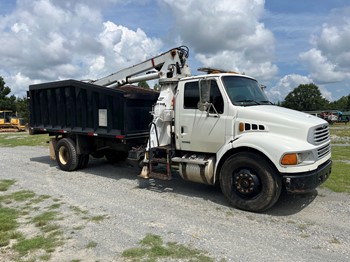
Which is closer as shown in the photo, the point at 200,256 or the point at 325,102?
the point at 200,256

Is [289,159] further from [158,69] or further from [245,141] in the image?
[158,69]

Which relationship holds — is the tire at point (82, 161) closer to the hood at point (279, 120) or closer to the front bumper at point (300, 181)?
the hood at point (279, 120)

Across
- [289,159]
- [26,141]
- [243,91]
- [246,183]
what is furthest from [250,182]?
[26,141]

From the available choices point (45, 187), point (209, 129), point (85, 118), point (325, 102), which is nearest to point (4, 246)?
point (45, 187)

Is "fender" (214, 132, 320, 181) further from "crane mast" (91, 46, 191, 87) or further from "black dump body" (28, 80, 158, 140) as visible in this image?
"black dump body" (28, 80, 158, 140)

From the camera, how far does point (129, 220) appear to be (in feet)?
18.8

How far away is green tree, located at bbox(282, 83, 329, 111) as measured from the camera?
10388 cm

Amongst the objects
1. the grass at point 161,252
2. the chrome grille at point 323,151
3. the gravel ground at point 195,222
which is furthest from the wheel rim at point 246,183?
the grass at point 161,252

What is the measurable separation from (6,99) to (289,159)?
59.8 m

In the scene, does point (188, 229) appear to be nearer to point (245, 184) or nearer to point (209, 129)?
point (245, 184)

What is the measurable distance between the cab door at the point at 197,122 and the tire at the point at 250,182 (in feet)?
2.03

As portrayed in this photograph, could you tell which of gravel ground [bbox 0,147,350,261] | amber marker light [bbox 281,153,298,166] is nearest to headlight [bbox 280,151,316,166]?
amber marker light [bbox 281,153,298,166]

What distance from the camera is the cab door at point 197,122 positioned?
6.64 meters

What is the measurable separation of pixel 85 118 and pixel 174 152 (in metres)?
3.28
